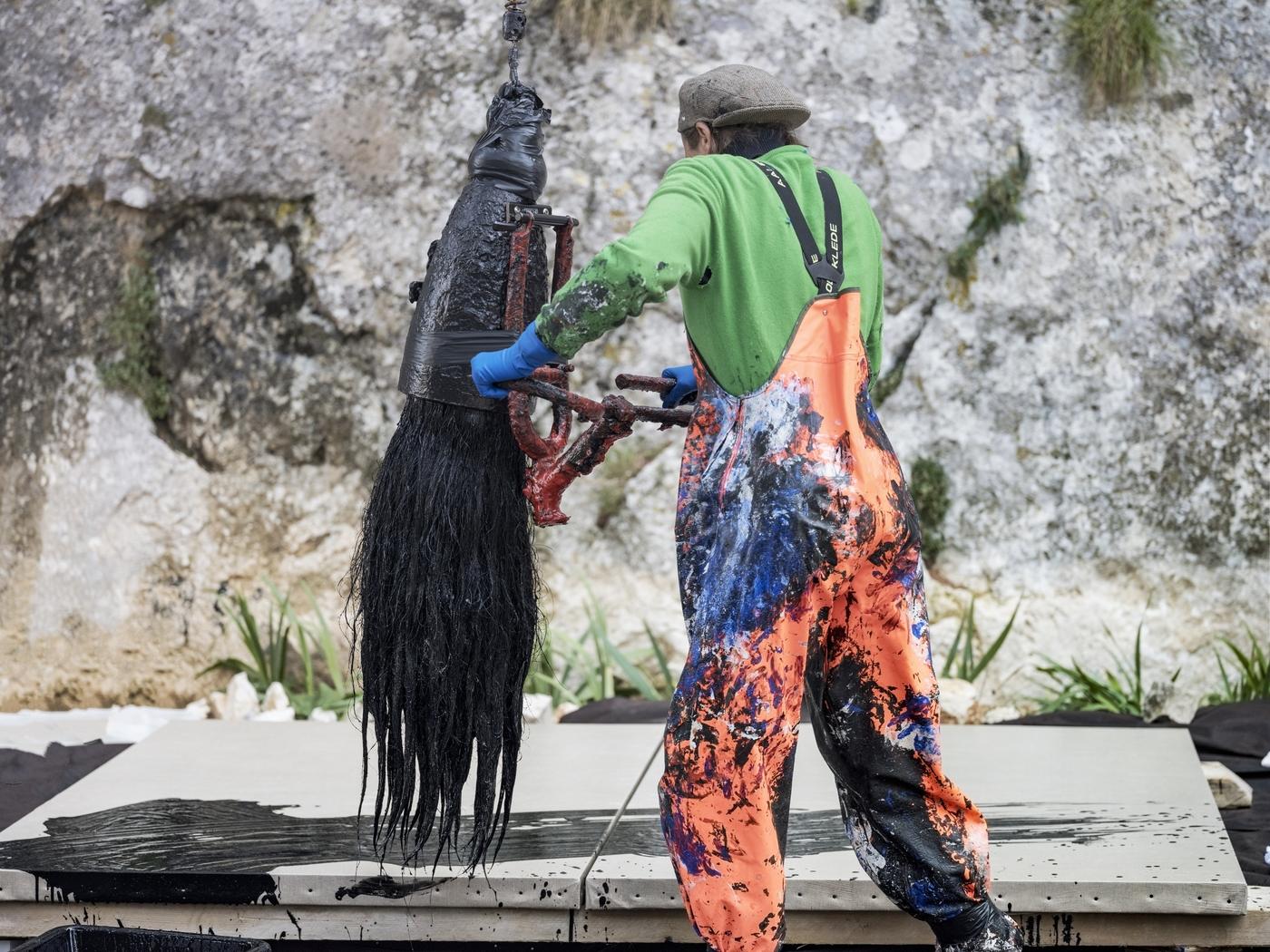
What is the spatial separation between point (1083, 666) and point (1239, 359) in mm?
1157

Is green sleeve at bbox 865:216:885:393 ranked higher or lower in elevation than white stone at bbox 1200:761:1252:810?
higher

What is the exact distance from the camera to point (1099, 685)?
4672mm

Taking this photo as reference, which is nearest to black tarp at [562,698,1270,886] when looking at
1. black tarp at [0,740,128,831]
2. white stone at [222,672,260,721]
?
white stone at [222,672,260,721]

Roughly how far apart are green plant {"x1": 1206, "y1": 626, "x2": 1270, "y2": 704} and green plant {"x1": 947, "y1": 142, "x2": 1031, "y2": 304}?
1451 mm

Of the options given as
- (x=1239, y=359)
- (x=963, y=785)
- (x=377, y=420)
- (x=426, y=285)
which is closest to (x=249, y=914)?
(x=426, y=285)

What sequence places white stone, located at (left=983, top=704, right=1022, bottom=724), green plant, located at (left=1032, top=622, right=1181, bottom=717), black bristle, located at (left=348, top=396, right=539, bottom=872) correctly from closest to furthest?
black bristle, located at (left=348, top=396, right=539, bottom=872) → green plant, located at (left=1032, top=622, right=1181, bottom=717) → white stone, located at (left=983, top=704, right=1022, bottom=724)

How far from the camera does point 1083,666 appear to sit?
4.95 metres

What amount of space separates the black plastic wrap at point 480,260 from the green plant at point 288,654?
7.55ft

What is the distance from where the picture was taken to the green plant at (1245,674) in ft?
15.0

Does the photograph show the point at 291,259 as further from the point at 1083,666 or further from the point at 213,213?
the point at 1083,666

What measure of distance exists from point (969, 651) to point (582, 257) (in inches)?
73.6

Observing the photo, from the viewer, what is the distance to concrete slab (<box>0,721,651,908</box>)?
2.78 metres

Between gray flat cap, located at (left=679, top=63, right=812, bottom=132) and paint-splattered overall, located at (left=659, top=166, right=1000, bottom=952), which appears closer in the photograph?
paint-splattered overall, located at (left=659, top=166, right=1000, bottom=952)

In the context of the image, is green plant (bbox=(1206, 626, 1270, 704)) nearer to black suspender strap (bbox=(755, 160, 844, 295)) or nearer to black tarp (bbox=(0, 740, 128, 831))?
black suspender strap (bbox=(755, 160, 844, 295))
